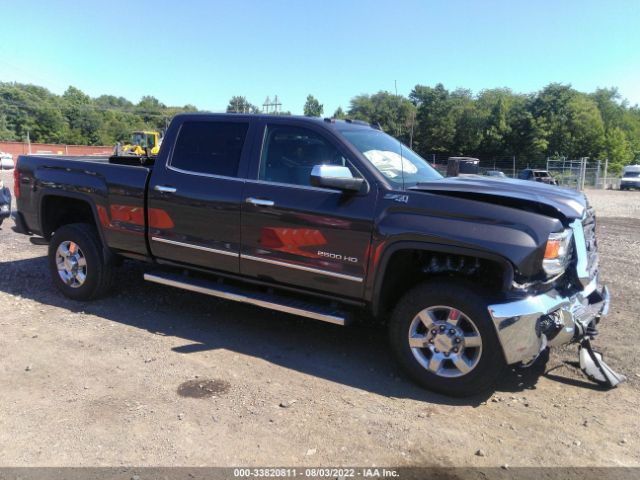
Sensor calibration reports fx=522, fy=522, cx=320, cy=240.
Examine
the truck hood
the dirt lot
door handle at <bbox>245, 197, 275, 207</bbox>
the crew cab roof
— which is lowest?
the dirt lot

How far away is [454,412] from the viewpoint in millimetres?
3643

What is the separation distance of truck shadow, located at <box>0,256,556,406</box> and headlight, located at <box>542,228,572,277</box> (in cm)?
105

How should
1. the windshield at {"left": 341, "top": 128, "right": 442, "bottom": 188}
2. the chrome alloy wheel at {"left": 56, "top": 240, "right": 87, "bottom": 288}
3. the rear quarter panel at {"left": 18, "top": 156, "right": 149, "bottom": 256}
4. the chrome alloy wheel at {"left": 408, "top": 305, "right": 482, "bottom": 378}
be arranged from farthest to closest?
the chrome alloy wheel at {"left": 56, "top": 240, "right": 87, "bottom": 288}
the rear quarter panel at {"left": 18, "top": 156, "right": 149, "bottom": 256}
the windshield at {"left": 341, "top": 128, "right": 442, "bottom": 188}
the chrome alloy wheel at {"left": 408, "top": 305, "right": 482, "bottom": 378}

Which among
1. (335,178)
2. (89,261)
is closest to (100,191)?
(89,261)

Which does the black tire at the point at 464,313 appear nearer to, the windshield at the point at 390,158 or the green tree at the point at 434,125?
the windshield at the point at 390,158

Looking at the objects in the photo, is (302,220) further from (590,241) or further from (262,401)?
(590,241)

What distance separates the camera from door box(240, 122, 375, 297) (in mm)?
4051

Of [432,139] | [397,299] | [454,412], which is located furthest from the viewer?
[432,139]

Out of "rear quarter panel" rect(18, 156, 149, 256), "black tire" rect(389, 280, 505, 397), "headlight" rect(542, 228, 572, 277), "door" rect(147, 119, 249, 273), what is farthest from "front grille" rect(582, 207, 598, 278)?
"rear quarter panel" rect(18, 156, 149, 256)

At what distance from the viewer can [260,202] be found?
4426 millimetres

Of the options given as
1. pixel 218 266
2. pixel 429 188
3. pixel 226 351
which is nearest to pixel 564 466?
pixel 429 188

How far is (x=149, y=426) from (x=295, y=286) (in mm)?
1599

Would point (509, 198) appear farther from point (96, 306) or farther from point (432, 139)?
point (432, 139)

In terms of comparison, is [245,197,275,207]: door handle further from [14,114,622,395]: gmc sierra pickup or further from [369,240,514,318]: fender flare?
[369,240,514,318]: fender flare
